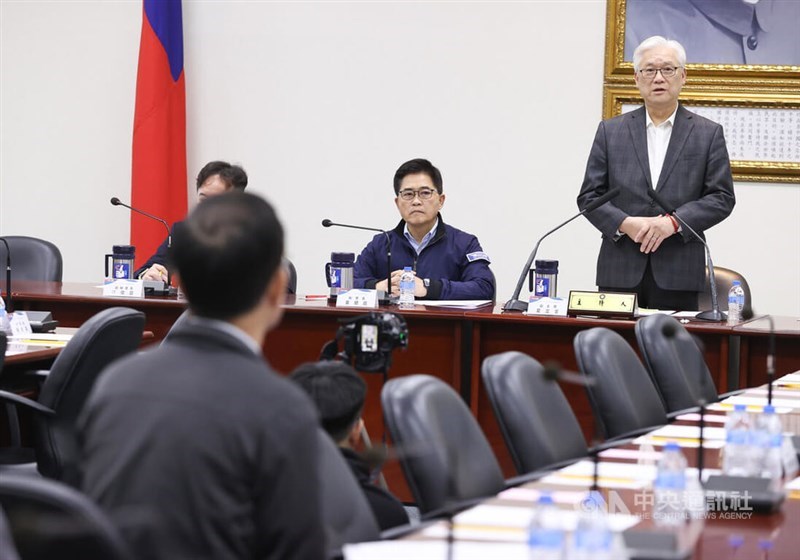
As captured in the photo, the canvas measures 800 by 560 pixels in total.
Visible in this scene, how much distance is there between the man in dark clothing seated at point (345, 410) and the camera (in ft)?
7.14

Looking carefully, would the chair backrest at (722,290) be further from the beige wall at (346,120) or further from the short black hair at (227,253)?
the short black hair at (227,253)

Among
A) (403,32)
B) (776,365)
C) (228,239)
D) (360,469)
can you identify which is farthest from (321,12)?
(228,239)

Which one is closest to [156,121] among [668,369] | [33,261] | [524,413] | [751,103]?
[33,261]

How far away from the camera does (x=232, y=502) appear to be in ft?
4.78

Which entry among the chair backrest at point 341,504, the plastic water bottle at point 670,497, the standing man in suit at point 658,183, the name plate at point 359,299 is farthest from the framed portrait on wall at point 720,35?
the chair backrest at point 341,504

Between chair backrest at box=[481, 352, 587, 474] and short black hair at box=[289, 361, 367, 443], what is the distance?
1.11ft

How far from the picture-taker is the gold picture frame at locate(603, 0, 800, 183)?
594cm

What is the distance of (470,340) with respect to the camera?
4285 millimetres

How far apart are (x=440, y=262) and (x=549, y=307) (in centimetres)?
76

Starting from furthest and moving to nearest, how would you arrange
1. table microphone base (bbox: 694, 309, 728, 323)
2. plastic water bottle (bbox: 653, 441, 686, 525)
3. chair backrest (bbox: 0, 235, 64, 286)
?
chair backrest (bbox: 0, 235, 64, 286), table microphone base (bbox: 694, 309, 728, 323), plastic water bottle (bbox: 653, 441, 686, 525)

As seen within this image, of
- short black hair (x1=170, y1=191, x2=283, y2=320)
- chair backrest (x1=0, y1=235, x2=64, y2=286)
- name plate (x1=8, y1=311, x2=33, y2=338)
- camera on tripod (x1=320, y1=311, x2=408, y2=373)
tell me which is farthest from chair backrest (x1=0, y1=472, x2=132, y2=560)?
chair backrest (x1=0, y1=235, x2=64, y2=286)

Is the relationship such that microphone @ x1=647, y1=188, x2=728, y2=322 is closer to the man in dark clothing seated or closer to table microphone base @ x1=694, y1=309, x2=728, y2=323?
table microphone base @ x1=694, y1=309, x2=728, y2=323

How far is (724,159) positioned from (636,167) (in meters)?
0.33

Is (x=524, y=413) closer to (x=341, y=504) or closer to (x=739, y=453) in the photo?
(x=739, y=453)
